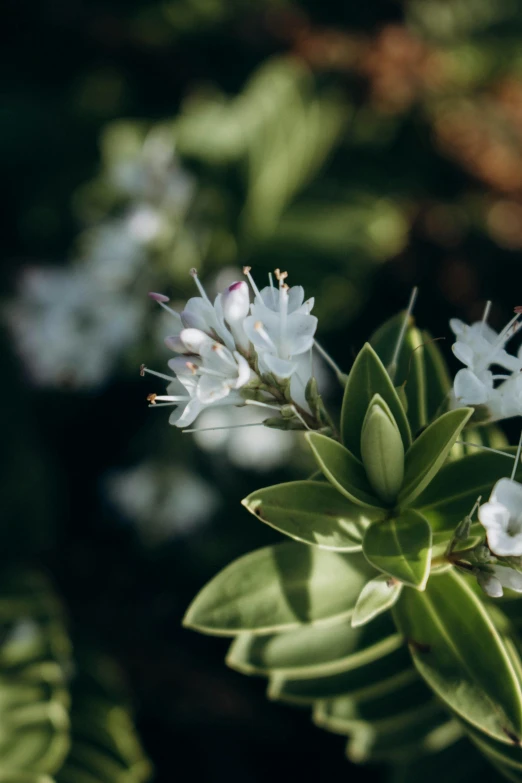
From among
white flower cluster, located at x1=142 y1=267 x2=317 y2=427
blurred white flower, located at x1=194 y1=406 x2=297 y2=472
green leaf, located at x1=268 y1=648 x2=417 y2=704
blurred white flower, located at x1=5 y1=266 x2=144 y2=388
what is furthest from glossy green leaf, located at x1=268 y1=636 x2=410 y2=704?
blurred white flower, located at x1=5 y1=266 x2=144 y2=388

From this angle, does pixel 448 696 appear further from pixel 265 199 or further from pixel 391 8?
pixel 391 8

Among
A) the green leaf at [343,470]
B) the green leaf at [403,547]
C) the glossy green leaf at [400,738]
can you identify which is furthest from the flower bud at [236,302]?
the glossy green leaf at [400,738]

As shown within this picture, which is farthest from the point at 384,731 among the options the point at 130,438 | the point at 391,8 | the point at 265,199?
the point at 391,8

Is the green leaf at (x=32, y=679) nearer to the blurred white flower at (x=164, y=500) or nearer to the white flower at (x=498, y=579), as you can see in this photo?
the blurred white flower at (x=164, y=500)

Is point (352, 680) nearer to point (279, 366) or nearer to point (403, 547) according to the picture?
point (403, 547)

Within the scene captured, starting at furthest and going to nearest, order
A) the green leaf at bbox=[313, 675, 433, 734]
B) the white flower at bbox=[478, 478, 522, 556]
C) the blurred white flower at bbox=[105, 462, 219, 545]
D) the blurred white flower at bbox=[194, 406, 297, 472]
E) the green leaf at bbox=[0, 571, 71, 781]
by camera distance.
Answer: the blurred white flower at bbox=[105, 462, 219, 545] < the blurred white flower at bbox=[194, 406, 297, 472] < the green leaf at bbox=[0, 571, 71, 781] < the green leaf at bbox=[313, 675, 433, 734] < the white flower at bbox=[478, 478, 522, 556]

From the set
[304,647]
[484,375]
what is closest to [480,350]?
[484,375]

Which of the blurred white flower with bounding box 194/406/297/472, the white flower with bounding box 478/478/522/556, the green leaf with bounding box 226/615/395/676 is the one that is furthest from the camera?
the blurred white flower with bounding box 194/406/297/472

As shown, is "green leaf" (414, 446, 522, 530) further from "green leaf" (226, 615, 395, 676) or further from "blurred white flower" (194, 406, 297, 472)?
"blurred white flower" (194, 406, 297, 472)
